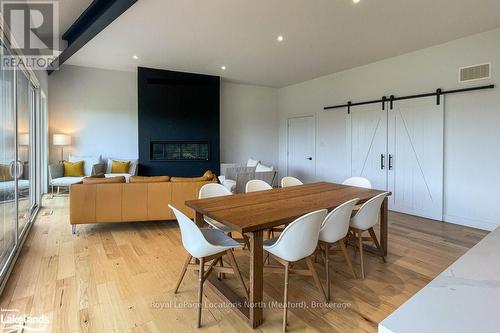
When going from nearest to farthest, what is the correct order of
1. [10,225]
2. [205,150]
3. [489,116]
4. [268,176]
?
[10,225]
[489,116]
[268,176]
[205,150]

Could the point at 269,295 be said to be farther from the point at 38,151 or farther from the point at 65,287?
the point at 38,151

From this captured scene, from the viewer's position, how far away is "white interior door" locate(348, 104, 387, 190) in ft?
17.1

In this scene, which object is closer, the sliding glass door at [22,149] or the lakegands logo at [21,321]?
the lakegands logo at [21,321]

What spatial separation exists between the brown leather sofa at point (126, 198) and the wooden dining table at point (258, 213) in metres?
1.39

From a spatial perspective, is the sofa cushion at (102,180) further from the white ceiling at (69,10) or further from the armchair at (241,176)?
the white ceiling at (69,10)

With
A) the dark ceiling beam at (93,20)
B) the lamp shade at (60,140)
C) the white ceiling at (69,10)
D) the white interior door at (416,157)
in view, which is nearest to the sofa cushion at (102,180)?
the dark ceiling beam at (93,20)

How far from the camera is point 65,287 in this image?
2.35 metres

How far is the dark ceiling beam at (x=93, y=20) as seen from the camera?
123 inches

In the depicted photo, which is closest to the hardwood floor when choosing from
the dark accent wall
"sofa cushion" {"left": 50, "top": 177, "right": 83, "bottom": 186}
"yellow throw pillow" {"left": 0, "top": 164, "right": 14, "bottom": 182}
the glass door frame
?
"yellow throw pillow" {"left": 0, "top": 164, "right": 14, "bottom": 182}

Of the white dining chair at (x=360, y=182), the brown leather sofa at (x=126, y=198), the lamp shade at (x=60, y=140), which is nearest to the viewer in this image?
the white dining chair at (x=360, y=182)

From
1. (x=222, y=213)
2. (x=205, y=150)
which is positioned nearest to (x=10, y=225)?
(x=222, y=213)

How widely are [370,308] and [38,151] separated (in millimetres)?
5923

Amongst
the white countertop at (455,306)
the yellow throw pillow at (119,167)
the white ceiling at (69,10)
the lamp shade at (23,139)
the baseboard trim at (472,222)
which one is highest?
the white ceiling at (69,10)

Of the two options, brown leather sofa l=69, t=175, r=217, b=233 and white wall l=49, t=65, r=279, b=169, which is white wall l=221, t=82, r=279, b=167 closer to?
white wall l=49, t=65, r=279, b=169
